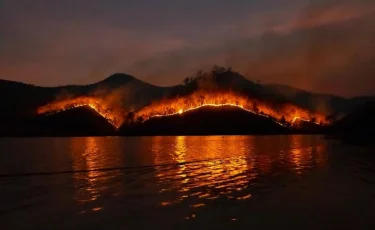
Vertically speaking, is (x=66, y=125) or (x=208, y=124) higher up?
(x=66, y=125)

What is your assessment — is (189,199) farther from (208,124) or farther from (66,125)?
(66,125)

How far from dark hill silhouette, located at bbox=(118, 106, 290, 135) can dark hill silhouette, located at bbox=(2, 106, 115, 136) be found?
11.3 m

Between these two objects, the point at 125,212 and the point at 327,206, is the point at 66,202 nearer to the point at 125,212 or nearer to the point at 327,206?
the point at 125,212

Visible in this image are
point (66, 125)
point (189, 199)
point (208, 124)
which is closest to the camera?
point (189, 199)

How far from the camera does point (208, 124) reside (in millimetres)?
189500

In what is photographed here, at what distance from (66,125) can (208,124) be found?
70484 mm

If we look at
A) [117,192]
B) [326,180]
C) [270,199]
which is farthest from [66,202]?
[326,180]

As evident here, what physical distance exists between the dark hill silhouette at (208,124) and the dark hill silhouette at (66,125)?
1135 centimetres

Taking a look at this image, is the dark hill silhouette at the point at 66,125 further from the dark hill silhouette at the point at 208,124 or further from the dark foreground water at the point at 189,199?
the dark foreground water at the point at 189,199

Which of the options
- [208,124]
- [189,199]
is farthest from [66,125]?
[189,199]

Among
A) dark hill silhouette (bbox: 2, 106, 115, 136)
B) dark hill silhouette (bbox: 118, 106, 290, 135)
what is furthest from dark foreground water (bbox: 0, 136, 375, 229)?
dark hill silhouette (bbox: 2, 106, 115, 136)

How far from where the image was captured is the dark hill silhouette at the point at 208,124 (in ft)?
606

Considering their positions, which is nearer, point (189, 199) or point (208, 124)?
point (189, 199)

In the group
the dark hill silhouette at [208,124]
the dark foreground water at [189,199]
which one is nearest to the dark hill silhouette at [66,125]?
the dark hill silhouette at [208,124]
